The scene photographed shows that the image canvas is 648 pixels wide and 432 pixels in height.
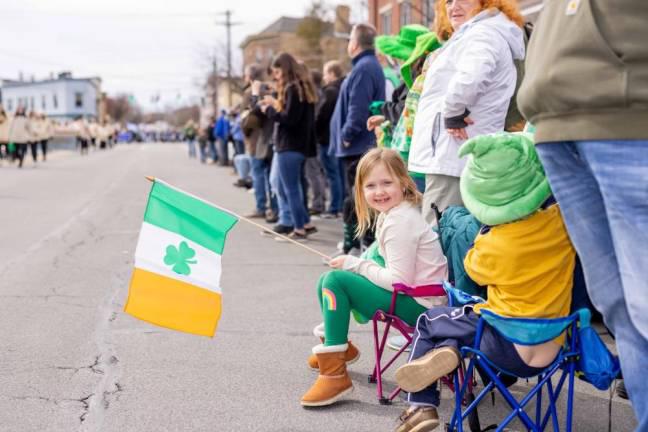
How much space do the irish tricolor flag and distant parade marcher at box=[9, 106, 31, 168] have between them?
23.6 metres

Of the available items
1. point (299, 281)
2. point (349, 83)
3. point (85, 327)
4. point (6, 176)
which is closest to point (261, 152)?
point (349, 83)

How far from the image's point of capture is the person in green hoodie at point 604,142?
222 cm

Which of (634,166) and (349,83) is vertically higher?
(349,83)

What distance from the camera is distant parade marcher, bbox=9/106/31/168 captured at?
1003 inches

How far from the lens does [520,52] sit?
457 centimetres

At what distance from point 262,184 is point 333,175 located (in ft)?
3.15

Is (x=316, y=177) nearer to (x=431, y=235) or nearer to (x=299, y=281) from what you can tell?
(x=299, y=281)

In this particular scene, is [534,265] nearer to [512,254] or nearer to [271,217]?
[512,254]

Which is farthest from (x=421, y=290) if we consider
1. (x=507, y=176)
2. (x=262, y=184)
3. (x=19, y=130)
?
(x=19, y=130)

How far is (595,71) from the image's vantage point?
88.8 inches

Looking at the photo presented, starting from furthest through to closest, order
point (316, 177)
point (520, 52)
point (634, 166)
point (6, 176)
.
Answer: point (6, 176), point (316, 177), point (520, 52), point (634, 166)

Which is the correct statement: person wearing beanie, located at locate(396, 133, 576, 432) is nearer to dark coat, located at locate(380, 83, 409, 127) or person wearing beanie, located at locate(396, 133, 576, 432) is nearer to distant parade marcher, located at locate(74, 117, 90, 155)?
dark coat, located at locate(380, 83, 409, 127)

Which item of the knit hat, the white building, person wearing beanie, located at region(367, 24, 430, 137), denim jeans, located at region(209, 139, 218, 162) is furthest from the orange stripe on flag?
the white building

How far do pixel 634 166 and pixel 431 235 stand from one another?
1514mm
